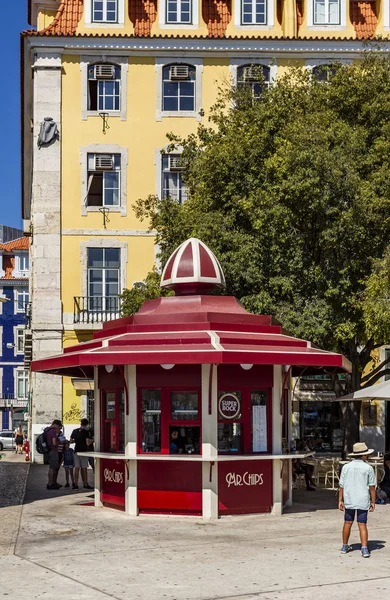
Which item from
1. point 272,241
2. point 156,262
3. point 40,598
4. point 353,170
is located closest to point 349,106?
point 353,170

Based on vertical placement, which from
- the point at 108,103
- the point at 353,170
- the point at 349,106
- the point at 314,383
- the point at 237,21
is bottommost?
the point at 314,383

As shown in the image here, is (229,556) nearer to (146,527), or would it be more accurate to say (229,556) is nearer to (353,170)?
(146,527)

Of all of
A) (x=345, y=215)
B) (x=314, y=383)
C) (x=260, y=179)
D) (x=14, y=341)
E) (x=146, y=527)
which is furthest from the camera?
(x=14, y=341)

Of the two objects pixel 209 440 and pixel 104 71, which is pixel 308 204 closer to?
pixel 209 440

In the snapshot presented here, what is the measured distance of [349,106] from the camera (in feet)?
87.6

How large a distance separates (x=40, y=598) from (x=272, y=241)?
1553cm

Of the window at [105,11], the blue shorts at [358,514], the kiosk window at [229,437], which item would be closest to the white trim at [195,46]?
the window at [105,11]

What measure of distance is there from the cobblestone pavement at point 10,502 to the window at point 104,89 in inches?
502

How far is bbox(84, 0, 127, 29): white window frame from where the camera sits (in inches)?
1448

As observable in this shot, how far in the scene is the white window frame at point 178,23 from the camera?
3712cm

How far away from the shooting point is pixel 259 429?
18625 mm

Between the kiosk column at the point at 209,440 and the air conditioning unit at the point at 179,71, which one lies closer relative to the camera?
the kiosk column at the point at 209,440

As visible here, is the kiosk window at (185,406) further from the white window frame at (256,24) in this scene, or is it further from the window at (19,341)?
the window at (19,341)

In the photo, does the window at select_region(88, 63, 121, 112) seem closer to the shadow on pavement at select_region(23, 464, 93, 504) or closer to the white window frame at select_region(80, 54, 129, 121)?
the white window frame at select_region(80, 54, 129, 121)
